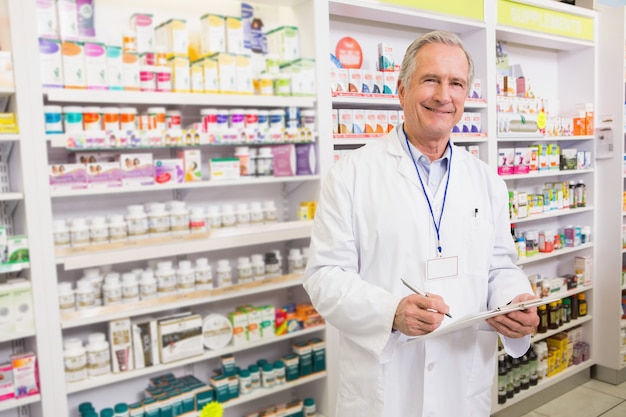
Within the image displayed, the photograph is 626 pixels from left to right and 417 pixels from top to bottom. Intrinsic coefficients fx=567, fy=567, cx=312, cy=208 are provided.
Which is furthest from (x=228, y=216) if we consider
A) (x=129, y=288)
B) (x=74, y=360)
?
(x=74, y=360)

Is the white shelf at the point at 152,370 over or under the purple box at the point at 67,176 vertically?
under

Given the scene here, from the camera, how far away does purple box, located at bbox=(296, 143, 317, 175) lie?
3.26 metres

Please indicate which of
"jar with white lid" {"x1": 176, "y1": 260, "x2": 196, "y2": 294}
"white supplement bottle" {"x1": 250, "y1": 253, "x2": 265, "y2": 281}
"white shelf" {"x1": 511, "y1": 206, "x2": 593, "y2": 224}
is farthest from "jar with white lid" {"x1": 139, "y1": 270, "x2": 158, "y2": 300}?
"white shelf" {"x1": 511, "y1": 206, "x2": 593, "y2": 224}

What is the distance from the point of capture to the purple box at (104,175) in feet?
8.83

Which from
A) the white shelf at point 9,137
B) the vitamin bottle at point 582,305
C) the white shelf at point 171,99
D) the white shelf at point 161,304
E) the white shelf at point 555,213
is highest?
the white shelf at point 171,99

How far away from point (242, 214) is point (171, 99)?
29.3 inches

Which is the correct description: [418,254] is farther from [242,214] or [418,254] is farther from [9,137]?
[9,137]

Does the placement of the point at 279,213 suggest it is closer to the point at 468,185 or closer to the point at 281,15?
the point at 281,15

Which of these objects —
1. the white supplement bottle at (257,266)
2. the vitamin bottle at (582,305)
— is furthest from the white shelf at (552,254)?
the white supplement bottle at (257,266)

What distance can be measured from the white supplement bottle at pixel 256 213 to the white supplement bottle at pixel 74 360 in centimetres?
110

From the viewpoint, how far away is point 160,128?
284 centimetres

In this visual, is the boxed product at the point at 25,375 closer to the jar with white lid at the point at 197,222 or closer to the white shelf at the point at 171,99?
the jar with white lid at the point at 197,222

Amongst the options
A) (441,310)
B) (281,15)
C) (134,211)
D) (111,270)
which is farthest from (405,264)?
(281,15)

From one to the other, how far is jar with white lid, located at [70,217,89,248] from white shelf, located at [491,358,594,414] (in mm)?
3111
